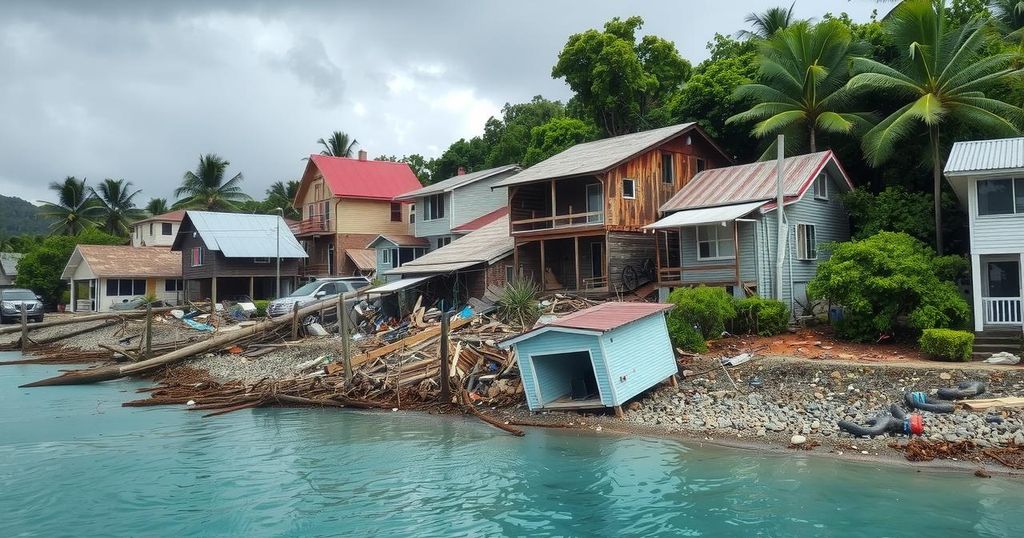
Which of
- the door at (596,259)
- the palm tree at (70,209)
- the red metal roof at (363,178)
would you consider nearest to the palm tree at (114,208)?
the palm tree at (70,209)

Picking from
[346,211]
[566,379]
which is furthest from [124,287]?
[566,379]

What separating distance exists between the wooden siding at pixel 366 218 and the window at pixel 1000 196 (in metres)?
37.6

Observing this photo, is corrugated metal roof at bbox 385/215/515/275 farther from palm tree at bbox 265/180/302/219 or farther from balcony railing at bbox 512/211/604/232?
palm tree at bbox 265/180/302/219

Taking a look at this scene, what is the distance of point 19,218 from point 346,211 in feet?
418

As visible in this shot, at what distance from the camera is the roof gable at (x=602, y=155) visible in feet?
100.0

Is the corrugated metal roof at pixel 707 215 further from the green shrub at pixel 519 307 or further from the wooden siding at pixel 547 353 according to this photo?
the wooden siding at pixel 547 353

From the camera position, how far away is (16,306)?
151 ft

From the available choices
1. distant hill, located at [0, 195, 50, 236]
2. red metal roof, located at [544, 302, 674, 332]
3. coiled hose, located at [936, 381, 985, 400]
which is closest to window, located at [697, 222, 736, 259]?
red metal roof, located at [544, 302, 674, 332]

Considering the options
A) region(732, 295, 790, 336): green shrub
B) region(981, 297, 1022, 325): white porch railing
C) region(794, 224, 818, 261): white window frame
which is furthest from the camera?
region(794, 224, 818, 261): white window frame

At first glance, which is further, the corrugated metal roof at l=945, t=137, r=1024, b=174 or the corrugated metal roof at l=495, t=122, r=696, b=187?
the corrugated metal roof at l=495, t=122, r=696, b=187

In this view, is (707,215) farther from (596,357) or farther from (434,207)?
(434,207)

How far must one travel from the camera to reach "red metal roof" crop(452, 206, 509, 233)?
143ft

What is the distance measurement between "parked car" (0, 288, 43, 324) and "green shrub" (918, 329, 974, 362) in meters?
47.8

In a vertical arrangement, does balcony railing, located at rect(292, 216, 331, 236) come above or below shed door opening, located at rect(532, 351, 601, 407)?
above
